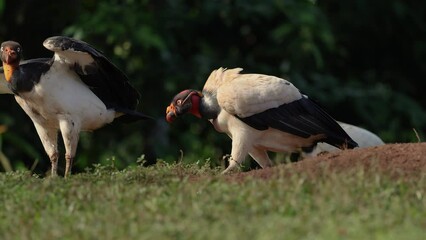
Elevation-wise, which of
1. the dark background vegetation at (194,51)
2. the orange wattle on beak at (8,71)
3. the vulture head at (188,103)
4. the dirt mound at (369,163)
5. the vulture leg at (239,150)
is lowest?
the dark background vegetation at (194,51)

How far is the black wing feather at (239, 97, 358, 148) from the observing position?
884 centimetres

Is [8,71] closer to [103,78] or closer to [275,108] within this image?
[103,78]

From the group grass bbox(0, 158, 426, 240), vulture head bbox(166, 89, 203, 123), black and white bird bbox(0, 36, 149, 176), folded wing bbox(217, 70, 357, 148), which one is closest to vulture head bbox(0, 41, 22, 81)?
black and white bird bbox(0, 36, 149, 176)

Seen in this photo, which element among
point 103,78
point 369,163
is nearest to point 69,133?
point 103,78

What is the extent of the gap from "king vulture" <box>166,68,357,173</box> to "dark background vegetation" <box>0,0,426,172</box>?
4279mm

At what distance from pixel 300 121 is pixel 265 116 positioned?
0.28 meters

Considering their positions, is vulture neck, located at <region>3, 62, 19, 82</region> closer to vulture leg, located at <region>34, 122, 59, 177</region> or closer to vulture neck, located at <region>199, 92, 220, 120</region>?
vulture leg, located at <region>34, 122, 59, 177</region>

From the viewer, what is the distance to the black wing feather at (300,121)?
8844 mm

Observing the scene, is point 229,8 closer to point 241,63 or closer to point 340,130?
point 241,63

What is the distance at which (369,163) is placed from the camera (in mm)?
7660

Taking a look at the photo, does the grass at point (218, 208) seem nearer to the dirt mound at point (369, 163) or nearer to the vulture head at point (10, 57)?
the dirt mound at point (369, 163)

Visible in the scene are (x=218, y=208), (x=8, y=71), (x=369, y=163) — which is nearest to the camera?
(x=218, y=208)

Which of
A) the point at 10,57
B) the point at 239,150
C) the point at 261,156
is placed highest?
the point at 10,57

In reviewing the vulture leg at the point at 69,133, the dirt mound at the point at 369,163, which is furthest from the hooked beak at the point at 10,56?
the dirt mound at the point at 369,163
